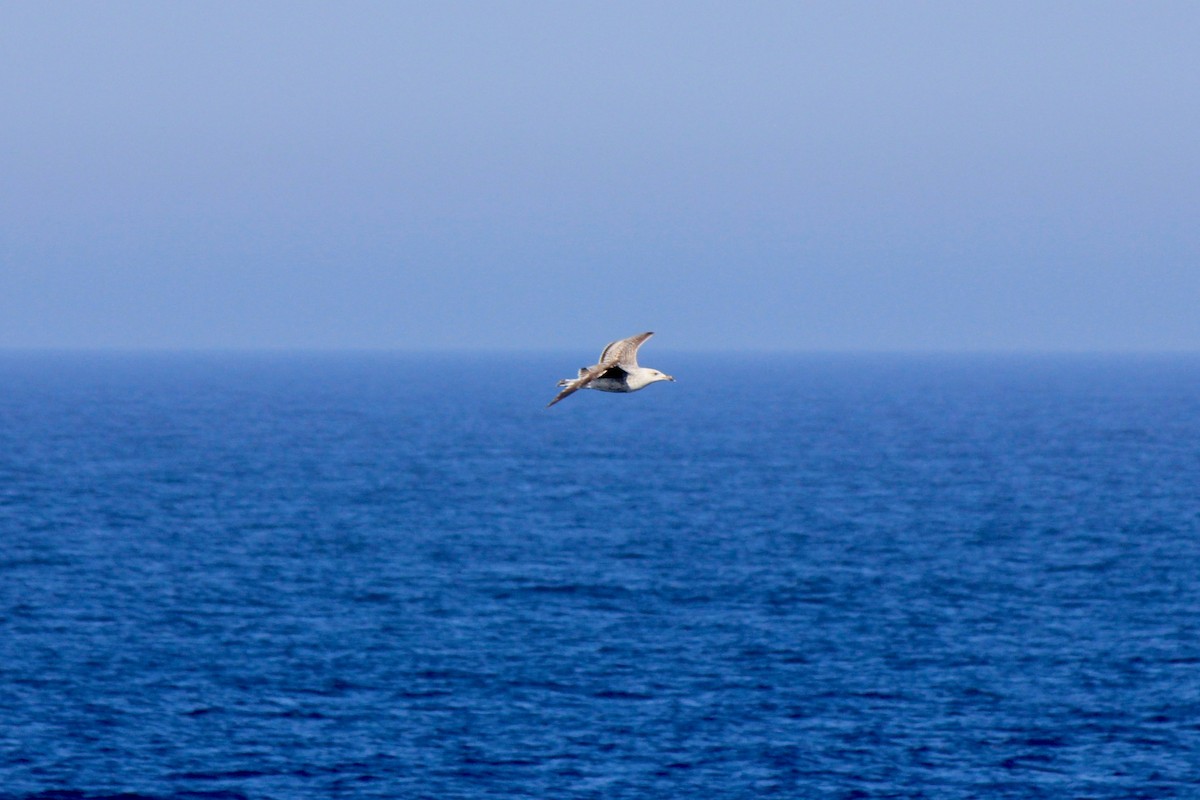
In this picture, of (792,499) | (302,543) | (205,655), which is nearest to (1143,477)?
(792,499)

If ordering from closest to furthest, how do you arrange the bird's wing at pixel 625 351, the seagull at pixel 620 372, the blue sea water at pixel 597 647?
the seagull at pixel 620 372
the bird's wing at pixel 625 351
the blue sea water at pixel 597 647

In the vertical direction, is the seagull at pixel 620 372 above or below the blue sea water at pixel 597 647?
above

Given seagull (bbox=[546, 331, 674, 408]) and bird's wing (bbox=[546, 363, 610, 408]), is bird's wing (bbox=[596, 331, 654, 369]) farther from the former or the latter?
bird's wing (bbox=[546, 363, 610, 408])

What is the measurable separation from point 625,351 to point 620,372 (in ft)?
3.28

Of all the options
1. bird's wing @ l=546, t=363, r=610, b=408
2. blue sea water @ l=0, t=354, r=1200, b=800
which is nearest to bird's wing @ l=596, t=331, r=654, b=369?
bird's wing @ l=546, t=363, r=610, b=408

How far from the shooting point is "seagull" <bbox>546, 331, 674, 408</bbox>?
20.6 m

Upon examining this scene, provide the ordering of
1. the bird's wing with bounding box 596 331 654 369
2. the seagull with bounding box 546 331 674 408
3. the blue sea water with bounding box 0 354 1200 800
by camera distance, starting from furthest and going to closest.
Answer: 1. the blue sea water with bounding box 0 354 1200 800
2. the bird's wing with bounding box 596 331 654 369
3. the seagull with bounding box 546 331 674 408

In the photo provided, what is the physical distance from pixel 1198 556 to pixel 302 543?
74235mm

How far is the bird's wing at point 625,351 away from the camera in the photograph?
22703 millimetres

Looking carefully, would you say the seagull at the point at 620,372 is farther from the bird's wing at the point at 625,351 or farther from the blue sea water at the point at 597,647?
the blue sea water at the point at 597,647

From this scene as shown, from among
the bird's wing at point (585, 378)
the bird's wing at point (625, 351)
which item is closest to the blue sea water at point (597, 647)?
the bird's wing at point (625, 351)

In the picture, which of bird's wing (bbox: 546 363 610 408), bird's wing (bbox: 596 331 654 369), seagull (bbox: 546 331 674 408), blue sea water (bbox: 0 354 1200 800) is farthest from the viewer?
blue sea water (bbox: 0 354 1200 800)

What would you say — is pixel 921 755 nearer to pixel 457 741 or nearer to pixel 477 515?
pixel 457 741

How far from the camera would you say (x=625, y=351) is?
2297 centimetres
